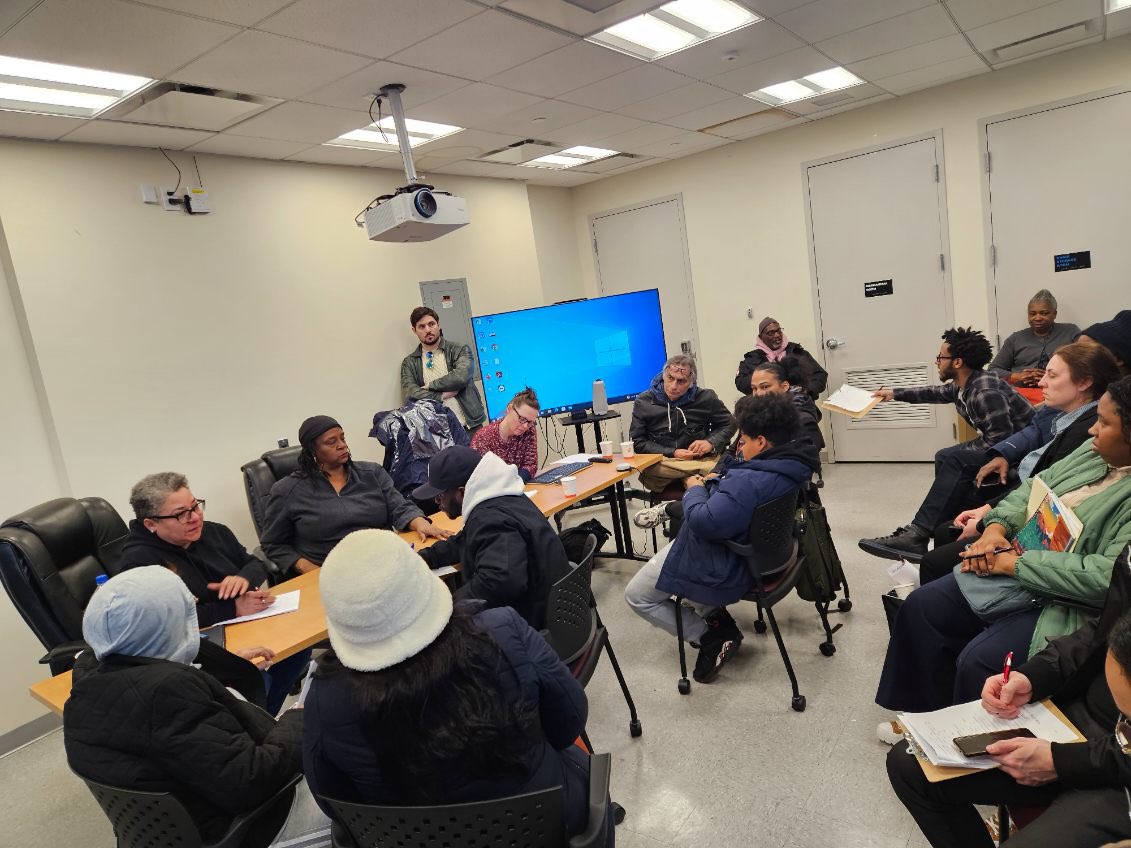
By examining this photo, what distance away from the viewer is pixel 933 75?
4906mm

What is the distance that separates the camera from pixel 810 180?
6004mm

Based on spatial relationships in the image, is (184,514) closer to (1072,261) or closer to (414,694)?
(414,694)

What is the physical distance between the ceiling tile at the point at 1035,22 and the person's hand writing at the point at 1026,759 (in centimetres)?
405

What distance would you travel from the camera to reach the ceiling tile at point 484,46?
2.93 metres

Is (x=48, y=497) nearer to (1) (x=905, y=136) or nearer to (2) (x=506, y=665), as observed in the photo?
(2) (x=506, y=665)

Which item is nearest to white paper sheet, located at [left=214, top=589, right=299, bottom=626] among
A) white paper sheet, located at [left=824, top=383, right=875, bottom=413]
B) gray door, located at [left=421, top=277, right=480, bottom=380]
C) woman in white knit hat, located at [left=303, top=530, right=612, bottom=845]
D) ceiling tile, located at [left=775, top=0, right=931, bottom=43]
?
woman in white knit hat, located at [left=303, top=530, right=612, bottom=845]

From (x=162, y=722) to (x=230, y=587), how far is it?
42.8 inches

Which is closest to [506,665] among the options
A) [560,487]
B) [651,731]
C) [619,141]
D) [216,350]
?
[651,731]

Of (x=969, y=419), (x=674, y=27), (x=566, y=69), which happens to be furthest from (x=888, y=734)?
(x=566, y=69)

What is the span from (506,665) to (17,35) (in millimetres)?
2809

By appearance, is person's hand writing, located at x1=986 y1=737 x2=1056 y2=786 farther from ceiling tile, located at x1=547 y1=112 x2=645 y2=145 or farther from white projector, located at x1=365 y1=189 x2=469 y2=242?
ceiling tile, located at x1=547 y1=112 x2=645 y2=145

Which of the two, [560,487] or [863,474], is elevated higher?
[560,487]

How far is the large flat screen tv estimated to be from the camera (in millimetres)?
4762

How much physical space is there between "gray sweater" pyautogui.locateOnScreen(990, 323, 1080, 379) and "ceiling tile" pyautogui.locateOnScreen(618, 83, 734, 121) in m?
2.73
